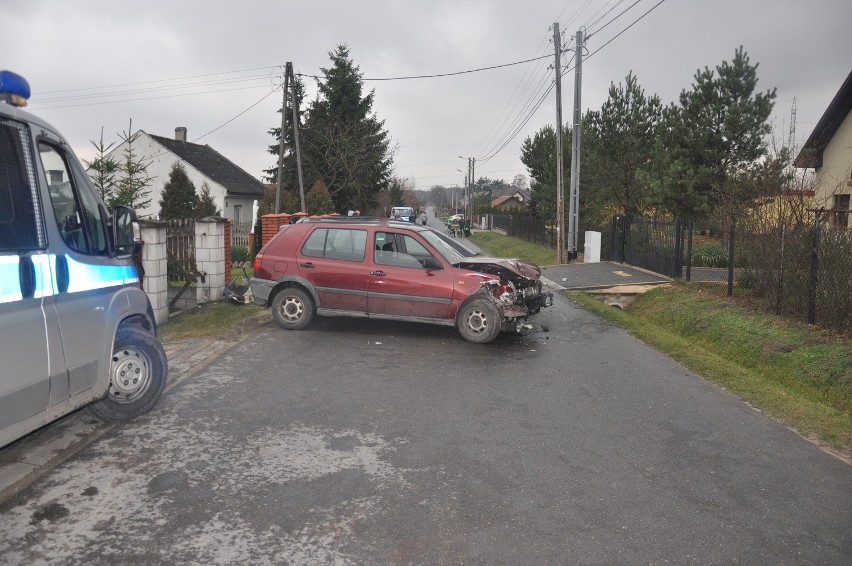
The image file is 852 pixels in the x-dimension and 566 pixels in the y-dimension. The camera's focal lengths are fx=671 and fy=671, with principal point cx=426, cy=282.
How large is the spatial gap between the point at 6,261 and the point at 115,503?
162 cm

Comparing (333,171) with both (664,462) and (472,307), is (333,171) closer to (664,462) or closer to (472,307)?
(472,307)

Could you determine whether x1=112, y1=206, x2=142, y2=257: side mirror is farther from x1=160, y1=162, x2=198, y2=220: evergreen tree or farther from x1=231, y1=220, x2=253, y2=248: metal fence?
x1=160, y1=162, x2=198, y2=220: evergreen tree

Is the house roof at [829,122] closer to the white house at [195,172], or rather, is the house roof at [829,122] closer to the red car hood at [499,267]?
the red car hood at [499,267]

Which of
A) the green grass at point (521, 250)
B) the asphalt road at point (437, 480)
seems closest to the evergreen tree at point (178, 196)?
the green grass at point (521, 250)

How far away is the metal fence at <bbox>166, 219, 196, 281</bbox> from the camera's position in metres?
12.9

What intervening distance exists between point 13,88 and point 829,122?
24.7 m

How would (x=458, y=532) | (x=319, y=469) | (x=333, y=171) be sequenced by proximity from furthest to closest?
(x=333, y=171) < (x=319, y=469) < (x=458, y=532)

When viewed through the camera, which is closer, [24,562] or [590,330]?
[24,562]

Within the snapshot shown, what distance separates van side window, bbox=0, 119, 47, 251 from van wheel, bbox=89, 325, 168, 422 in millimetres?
1333

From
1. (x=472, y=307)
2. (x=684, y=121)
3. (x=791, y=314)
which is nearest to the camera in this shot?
(x=472, y=307)

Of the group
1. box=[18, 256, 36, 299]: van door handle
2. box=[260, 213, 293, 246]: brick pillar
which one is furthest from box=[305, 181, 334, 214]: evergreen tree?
box=[18, 256, 36, 299]: van door handle

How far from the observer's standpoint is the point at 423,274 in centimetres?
966

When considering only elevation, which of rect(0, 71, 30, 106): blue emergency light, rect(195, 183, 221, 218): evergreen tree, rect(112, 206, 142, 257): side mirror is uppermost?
rect(195, 183, 221, 218): evergreen tree

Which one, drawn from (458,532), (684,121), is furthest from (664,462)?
(684,121)
